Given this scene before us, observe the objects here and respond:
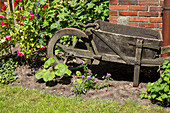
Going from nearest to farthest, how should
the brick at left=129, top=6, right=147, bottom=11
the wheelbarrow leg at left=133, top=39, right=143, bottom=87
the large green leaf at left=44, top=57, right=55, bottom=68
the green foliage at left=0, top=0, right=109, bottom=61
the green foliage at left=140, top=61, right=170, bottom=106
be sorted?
1. the green foliage at left=140, top=61, right=170, bottom=106
2. the wheelbarrow leg at left=133, top=39, right=143, bottom=87
3. the large green leaf at left=44, top=57, right=55, bottom=68
4. the brick at left=129, top=6, right=147, bottom=11
5. the green foliage at left=0, top=0, right=109, bottom=61

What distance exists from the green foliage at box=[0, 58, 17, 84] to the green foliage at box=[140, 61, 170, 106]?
7.66 feet

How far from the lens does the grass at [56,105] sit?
3.32 m

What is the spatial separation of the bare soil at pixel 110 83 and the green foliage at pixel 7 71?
116 millimetres

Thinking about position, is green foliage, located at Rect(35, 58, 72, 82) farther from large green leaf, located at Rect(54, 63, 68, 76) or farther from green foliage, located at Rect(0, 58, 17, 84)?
green foliage, located at Rect(0, 58, 17, 84)

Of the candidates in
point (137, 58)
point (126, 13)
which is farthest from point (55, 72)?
point (126, 13)

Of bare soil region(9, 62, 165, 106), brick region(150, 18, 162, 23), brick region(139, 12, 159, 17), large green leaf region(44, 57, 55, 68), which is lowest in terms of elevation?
bare soil region(9, 62, 165, 106)

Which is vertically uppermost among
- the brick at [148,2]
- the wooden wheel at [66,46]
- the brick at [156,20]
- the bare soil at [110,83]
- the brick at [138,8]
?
the brick at [148,2]

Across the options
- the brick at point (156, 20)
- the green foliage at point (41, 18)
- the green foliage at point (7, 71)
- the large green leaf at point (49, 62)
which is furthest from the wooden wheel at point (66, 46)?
the brick at point (156, 20)

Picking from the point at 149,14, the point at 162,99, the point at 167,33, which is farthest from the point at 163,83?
the point at 149,14

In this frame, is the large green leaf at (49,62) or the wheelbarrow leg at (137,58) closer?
the wheelbarrow leg at (137,58)

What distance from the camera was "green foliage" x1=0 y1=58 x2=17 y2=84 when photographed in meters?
4.28

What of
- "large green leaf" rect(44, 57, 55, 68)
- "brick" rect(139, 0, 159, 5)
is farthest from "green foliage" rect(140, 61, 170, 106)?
"large green leaf" rect(44, 57, 55, 68)

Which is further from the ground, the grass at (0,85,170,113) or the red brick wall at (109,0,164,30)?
the red brick wall at (109,0,164,30)

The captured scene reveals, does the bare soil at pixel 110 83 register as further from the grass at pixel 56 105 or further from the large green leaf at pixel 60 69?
the large green leaf at pixel 60 69
